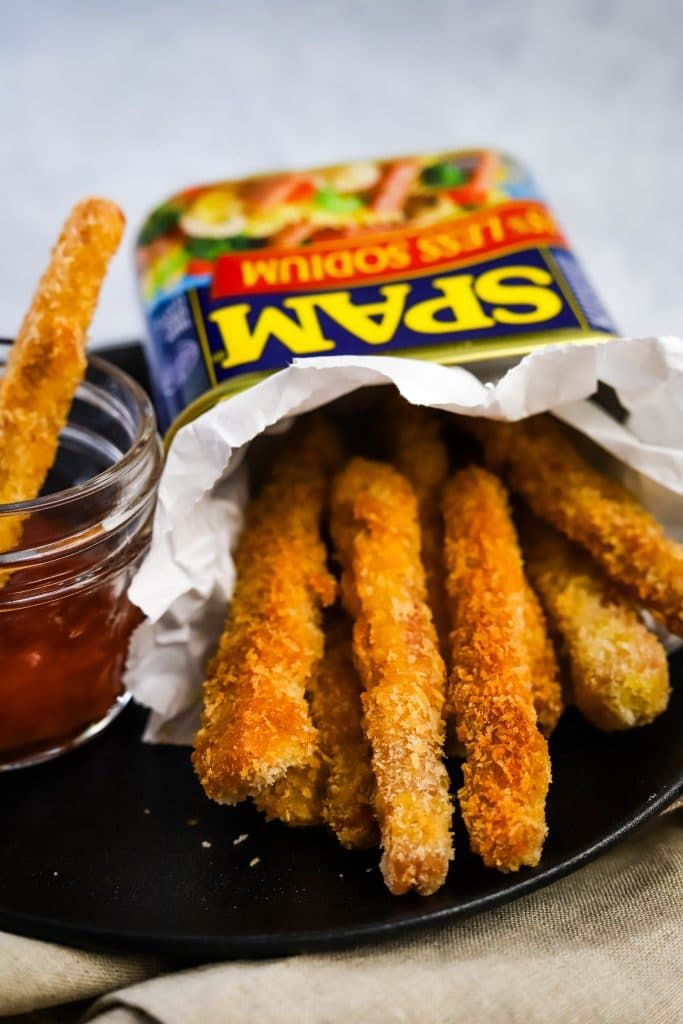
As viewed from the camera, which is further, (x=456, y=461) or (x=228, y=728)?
(x=456, y=461)

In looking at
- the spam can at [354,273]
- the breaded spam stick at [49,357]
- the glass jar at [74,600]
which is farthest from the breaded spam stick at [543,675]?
the breaded spam stick at [49,357]

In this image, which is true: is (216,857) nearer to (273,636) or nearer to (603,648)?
(273,636)

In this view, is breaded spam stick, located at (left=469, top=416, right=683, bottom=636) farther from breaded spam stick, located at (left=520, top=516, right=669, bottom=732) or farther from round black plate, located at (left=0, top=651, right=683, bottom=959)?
round black plate, located at (left=0, top=651, right=683, bottom=959)

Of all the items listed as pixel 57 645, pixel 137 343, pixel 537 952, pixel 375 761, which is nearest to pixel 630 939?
pixel 537 952

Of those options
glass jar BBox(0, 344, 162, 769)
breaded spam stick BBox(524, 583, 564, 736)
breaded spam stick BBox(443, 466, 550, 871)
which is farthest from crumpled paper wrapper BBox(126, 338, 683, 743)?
breaded spam stick BBox(524, 583, 564, 736)

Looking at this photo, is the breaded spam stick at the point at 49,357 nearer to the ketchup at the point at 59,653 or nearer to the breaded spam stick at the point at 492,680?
the ketchup at the point at 59,653

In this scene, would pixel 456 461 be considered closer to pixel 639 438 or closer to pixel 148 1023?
pixel 639 438
